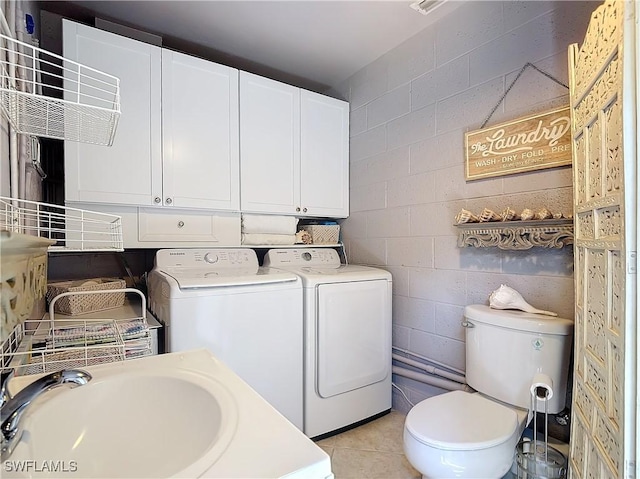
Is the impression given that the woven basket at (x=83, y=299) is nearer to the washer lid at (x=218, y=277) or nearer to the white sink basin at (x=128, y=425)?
the washer lid at (x=218, y=277)

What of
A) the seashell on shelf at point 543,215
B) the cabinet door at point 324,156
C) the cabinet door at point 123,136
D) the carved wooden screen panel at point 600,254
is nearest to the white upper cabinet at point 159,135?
the cabinet door at point 123,136

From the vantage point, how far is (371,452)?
6.48ft

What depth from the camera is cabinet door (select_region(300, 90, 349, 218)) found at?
8.40 ft

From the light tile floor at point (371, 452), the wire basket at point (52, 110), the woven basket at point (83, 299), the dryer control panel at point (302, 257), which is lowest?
the light tile floor at point (371, 452)

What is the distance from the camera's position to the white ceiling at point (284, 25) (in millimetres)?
1955

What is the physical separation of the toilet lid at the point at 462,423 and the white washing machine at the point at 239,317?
2.39 feet

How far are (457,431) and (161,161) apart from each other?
1.99 metres

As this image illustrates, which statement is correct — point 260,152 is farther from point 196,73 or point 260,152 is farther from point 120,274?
point 120,274

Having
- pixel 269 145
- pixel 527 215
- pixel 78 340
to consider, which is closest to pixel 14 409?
pixel 78 340

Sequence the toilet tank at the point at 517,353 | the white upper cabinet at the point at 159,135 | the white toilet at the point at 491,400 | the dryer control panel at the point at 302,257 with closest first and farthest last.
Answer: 1. the white toilet at the point at 491,400
2. the toilet tank at the point at 517,353
3. the white upper cabinet at the point at 159,135
4. the dryer control panel at the point at 302,257

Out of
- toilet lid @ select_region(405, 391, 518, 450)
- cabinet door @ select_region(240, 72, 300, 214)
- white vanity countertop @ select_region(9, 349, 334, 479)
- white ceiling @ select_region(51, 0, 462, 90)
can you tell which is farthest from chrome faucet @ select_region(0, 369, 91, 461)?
white ceiling @ select_region(51, 0, 462, 90)

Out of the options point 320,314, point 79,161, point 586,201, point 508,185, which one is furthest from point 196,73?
point 586,201

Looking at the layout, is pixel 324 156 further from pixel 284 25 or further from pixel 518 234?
pixel 518 234

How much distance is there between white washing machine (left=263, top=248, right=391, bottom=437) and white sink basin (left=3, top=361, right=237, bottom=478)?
1180mm
